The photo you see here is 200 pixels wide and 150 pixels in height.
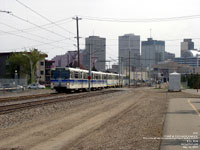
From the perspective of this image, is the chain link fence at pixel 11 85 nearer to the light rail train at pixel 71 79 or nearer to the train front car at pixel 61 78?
the train front car at pixel 61 78

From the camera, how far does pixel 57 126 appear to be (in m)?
13.1

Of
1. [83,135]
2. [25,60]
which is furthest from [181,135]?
[25,60]

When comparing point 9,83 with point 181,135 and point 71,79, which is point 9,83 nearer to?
point 71,79

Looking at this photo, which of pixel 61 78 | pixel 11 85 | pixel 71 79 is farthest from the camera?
pixel 11 85

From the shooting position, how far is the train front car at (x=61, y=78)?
128 ft

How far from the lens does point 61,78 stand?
39.4 metres

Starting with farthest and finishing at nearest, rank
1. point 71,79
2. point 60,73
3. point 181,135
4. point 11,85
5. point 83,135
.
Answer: point 11,85, point 71,79, point 60,73, point 83,135, point 181,135

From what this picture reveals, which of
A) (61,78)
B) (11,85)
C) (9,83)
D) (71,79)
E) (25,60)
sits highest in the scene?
(25,60)

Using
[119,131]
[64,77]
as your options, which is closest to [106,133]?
[119,131]

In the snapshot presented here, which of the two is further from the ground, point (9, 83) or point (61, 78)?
point (61, 78)

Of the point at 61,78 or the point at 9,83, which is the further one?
the point at 9,83

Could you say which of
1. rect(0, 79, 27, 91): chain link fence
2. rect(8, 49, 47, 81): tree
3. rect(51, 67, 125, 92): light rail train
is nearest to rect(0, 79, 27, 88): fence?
rect(0, 79, 27, 91): chain link fence

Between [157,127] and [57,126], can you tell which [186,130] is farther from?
[57,126]

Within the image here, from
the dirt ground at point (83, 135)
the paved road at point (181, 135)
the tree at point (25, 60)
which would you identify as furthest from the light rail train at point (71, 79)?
the tree at point (25, 60)
